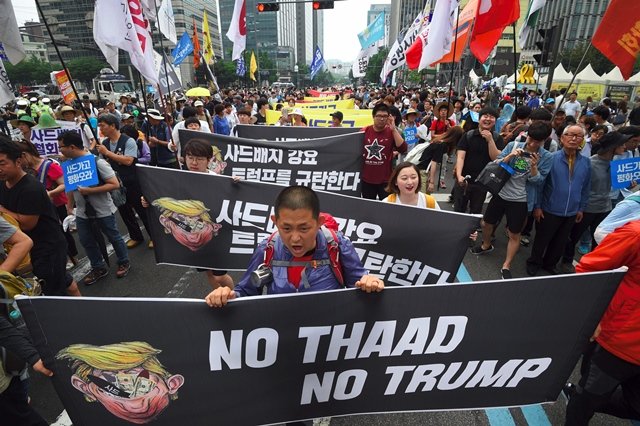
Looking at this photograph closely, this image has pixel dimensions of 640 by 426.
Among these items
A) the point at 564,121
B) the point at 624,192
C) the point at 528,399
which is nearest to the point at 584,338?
the point at 528,399

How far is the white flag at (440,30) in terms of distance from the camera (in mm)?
7586

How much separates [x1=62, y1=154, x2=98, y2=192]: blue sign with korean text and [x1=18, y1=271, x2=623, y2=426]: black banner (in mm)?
3072

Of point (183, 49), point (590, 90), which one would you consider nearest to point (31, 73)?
point (183, 49)

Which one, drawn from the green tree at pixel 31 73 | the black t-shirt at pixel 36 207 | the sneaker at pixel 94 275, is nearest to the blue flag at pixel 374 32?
the sneaker at pixel 94 275

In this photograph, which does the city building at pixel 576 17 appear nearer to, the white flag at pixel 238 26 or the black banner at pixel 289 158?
the white flag at pixel 238 26

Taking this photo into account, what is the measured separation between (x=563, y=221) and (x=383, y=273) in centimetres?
282

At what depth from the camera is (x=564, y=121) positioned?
6.89 m

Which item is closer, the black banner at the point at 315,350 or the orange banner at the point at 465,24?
the black banner at the point at 315,350

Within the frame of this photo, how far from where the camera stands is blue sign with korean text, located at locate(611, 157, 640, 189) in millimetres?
3957

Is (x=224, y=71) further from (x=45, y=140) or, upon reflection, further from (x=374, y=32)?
(x=45, y=140)

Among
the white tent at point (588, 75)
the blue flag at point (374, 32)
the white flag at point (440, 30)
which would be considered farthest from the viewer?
the white tent at point (588, 75)

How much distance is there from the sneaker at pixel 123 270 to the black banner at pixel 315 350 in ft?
10.8

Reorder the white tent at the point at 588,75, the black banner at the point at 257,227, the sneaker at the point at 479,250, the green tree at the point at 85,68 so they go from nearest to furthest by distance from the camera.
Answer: the black banner at the point at 257,227
the sneaker at the point at 479,250
the white tent at the point at 588,75
the green tree at the point at 85,68

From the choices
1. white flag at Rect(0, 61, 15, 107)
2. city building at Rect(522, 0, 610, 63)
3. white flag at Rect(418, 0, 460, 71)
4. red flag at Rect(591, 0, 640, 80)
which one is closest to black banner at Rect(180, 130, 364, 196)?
white flag at Rect(0, 61, 15, 107)
